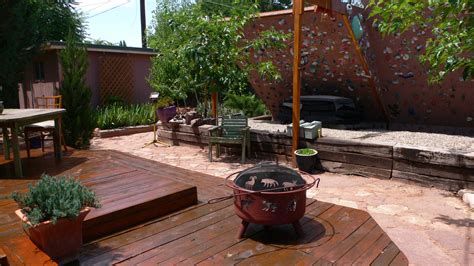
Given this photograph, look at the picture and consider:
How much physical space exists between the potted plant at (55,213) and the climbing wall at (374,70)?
4821mm

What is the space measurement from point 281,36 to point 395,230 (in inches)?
153

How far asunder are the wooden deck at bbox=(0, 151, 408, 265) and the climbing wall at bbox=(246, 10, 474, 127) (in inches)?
151

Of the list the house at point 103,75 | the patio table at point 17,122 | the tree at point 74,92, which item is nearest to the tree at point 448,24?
the patio table at point 17,122

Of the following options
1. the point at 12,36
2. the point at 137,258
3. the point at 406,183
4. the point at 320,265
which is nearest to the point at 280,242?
the point at 320,265

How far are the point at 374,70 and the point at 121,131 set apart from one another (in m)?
6.34

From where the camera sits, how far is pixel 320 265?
225 cm

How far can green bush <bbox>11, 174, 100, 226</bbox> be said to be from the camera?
2.08 m

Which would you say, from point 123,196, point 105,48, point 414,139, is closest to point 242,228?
point 123,196

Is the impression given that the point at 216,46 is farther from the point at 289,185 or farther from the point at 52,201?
the point at 52,201

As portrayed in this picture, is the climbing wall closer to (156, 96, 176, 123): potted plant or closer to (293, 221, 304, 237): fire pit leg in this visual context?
(156, 96, 176, 123): potted plant

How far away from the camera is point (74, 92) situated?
6695mm

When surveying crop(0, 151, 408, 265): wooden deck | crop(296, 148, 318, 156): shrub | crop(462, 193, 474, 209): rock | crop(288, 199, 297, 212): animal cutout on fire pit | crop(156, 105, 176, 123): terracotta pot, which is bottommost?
crop(462, 193, 474, 209): rock

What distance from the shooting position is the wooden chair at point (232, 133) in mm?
6254

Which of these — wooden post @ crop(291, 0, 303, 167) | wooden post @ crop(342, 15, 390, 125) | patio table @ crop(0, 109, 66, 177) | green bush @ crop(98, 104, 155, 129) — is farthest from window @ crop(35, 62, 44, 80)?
wooden post @ crop(342, 15, 390, 125)
